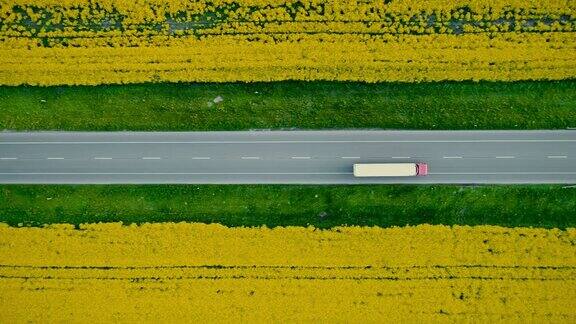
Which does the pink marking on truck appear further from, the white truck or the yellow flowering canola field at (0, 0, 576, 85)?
the yellow flowering canola field at (0, 0, 576, 85)

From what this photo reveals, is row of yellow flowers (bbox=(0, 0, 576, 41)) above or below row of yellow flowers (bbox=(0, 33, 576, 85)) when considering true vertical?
above

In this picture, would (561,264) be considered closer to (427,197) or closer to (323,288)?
(427,197)

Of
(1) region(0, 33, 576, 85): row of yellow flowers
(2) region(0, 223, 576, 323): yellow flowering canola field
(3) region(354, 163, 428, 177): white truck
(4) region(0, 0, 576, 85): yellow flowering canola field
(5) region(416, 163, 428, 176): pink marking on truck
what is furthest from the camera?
(2) region(0, 223, 576, 323): yellow flowering canola field

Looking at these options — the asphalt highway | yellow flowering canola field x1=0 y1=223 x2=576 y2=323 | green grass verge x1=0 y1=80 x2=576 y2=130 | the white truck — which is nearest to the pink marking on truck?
the white truck

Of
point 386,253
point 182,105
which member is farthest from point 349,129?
point 182,105

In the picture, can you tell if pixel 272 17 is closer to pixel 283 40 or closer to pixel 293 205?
pixel 283 40

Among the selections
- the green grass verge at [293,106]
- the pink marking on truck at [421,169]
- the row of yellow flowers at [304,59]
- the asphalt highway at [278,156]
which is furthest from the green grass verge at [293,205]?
the row of yellow flowers at [304,59]

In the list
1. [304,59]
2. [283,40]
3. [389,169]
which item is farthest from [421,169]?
[283,40]

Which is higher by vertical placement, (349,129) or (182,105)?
(182,105)
